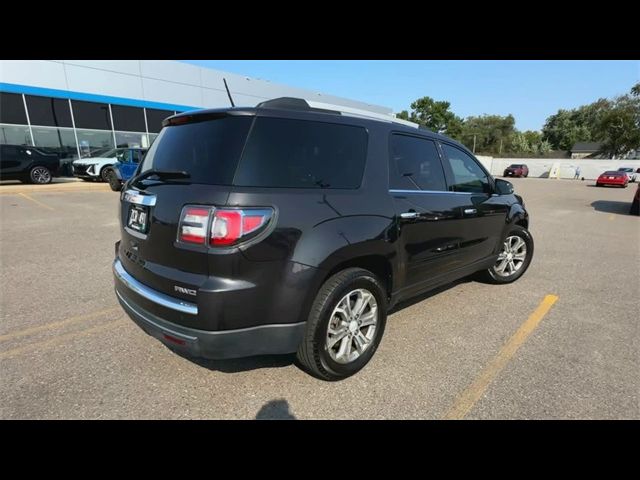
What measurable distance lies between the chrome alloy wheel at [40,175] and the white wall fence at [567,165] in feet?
121

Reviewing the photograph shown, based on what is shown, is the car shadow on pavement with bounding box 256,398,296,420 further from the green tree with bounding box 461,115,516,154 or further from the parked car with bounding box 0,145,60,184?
the green tree with bounding box 461,115,516,154

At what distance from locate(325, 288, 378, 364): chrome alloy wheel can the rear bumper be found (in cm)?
33

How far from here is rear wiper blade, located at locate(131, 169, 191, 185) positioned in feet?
7.41

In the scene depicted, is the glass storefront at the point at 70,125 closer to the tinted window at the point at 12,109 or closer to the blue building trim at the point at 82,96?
the tinted window at the point at 12,109

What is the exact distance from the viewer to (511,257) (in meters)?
4.72

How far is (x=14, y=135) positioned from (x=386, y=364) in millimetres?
20265

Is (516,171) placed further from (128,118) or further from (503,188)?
(503,188)

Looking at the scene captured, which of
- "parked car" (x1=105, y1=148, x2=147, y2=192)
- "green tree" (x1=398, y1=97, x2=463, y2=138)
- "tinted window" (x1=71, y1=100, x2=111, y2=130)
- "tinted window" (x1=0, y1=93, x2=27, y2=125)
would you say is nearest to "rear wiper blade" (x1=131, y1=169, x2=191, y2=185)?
"parked car" (x1=105, y1=148, x2=147, y2=192)

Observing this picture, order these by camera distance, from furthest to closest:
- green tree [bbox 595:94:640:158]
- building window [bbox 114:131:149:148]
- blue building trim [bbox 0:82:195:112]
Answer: green tree [bbox 595:94:640:158] < building window [bbox 114:131:149:148] < blue building trim [bbox 0:82:195:112]

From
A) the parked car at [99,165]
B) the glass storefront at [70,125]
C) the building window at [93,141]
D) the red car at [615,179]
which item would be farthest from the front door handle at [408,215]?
the red car at [615,179]

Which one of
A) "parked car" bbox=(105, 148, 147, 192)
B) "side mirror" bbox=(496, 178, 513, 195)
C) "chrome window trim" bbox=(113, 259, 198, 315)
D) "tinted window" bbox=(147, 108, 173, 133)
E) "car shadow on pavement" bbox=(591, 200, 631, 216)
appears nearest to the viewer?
"chrome window trim" bbox=(113, 259, 198, 315)

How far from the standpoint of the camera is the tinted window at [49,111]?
16484mm
